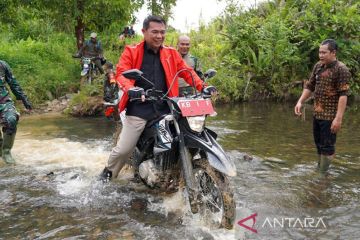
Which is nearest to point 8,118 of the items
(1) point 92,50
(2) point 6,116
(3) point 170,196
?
(2) point 6,116

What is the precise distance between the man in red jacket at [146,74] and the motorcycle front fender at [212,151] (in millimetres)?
714

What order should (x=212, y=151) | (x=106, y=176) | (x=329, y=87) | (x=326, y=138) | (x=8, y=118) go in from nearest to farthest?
(x=212, y=151) < (x=106, y=176) < (x=329, y=87) < (x=326, y=138) < (x=8, y=118)

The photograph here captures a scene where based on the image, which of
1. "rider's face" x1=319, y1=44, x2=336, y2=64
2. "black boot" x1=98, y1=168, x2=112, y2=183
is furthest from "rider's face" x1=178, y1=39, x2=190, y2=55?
"black boot" x1=98, y1=168, x2=112, y2=183

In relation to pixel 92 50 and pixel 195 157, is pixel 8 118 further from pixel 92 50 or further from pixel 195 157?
pixel 92 50

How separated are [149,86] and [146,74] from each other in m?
0.18

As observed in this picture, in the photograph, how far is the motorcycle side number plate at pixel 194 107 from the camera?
14.1ft

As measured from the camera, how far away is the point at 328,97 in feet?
19.8

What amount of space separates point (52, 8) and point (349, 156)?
12.4 metres

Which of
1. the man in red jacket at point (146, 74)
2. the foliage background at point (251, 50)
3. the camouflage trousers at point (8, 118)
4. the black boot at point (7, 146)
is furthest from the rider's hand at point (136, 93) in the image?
the foliage background at point (251, 50)

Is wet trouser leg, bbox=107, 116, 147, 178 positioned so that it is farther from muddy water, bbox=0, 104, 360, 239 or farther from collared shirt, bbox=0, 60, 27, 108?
collared shirt, bbox=0, 60, 27, 108

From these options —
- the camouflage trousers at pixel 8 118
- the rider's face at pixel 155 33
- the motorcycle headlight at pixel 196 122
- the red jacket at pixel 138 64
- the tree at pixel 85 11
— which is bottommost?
the camouflage trousers at pixel 8 118

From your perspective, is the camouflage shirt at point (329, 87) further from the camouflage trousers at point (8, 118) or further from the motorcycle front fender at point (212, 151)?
the camouflage trousers at point (8, 118)

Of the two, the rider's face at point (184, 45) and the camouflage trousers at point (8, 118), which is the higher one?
the rider's face at point (184, 45)

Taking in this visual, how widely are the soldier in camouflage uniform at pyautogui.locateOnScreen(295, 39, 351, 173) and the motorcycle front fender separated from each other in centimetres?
231
